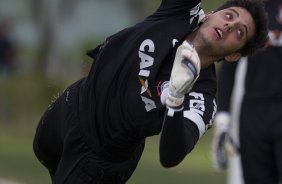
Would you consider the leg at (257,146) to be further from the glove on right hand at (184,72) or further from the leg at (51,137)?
the glove on right hand at (184,72)

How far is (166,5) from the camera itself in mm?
6438

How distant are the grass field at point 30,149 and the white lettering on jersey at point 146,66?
485cm

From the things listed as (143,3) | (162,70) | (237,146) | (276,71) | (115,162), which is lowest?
(143,3)

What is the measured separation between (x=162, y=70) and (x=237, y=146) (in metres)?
3.13

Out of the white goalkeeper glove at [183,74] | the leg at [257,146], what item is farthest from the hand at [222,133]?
the white goalkeeper glove at [183,74]

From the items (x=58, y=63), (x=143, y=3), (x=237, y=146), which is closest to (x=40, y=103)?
(x=58, y=63)

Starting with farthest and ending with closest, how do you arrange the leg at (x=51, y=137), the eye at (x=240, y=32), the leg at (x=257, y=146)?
the leg at (x=257, y=146), the leg at (x=51, y=137), the eye at (x=240, y=32)

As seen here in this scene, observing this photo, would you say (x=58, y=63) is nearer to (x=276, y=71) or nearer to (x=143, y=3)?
(x=143, y=3)

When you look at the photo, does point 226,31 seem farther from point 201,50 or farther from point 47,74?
point 47,74

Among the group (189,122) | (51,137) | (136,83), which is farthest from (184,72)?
(51,137)

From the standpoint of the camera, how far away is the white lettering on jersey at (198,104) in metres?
6.00

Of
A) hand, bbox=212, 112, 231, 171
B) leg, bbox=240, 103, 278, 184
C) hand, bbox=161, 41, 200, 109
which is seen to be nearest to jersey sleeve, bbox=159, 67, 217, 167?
hand, bbox=161, 41, 200, 109

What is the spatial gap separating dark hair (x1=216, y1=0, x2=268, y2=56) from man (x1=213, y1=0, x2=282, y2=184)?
1985mm

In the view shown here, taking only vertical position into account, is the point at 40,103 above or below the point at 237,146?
below
